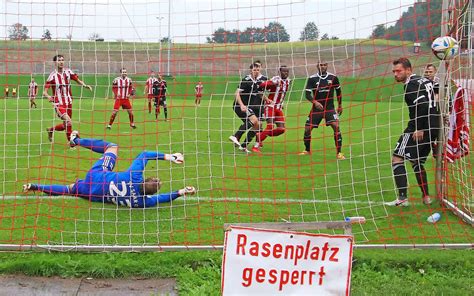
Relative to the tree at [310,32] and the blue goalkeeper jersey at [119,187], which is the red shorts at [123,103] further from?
the tree at [310,32]

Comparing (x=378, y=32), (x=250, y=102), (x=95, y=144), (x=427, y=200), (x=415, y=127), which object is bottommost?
(x=427, y=200)

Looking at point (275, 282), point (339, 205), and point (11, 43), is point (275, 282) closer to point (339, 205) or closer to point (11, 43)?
point (339, 205)

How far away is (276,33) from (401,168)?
218cm

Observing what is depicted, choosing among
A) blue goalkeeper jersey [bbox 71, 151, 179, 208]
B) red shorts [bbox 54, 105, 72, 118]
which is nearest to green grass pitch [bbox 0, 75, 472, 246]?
blue goalkeeper jersey [bbox 71, 151, 179, 208]

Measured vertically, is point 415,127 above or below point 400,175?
above

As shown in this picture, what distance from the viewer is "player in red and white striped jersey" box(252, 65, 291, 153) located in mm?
11258

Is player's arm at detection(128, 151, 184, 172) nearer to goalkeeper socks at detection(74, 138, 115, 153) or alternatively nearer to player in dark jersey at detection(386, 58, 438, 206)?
goalkeeper socks at detection(74, 138, 115, 153)

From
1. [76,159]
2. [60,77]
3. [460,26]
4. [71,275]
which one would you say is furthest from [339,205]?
[60,77]

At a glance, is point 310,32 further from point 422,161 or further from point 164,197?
point 164,197

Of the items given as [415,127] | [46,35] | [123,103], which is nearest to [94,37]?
[46,35]

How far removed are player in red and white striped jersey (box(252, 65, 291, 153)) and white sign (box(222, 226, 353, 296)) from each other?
7.52 m

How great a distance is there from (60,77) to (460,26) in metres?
8.19

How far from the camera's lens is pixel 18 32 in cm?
634

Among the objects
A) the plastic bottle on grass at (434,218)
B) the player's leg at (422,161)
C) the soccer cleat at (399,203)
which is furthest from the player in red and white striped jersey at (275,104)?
the plastic bottle on grass at (434,218)
